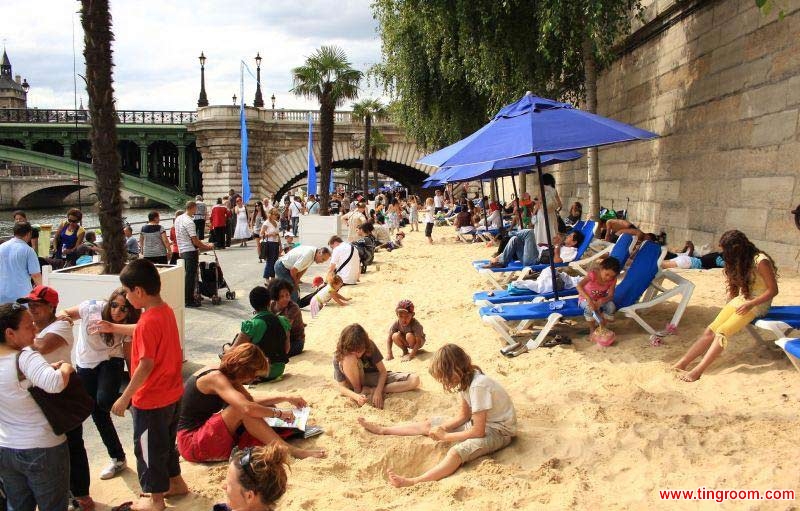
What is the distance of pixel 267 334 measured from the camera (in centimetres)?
567

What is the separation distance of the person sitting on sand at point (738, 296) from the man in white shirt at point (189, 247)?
6879 millimetres

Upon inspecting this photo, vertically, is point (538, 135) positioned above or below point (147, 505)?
above

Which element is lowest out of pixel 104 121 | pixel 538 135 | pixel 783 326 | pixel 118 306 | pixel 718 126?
pixel 783 326

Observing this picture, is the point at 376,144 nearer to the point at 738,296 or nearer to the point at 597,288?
the point at 597,288

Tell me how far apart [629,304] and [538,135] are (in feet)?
6.33

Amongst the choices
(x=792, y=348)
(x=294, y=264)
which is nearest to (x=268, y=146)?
(x=294, y=264)

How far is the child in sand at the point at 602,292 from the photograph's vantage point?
5984 millimetres

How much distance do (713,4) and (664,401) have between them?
8069mm

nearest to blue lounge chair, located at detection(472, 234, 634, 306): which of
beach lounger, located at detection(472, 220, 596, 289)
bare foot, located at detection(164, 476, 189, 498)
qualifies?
beach lounger, located at detection(472, 220, 596, 289)

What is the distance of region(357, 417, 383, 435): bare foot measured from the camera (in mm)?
4637

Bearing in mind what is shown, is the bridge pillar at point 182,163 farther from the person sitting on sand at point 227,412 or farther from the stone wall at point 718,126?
the person sitting on sand at point 227,412

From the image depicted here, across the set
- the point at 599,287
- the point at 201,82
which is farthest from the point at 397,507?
the point at 201,82

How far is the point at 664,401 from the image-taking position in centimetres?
459

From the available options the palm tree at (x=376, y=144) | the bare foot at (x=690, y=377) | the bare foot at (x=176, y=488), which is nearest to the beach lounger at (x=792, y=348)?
the bare foot at (x=690, y=377)
